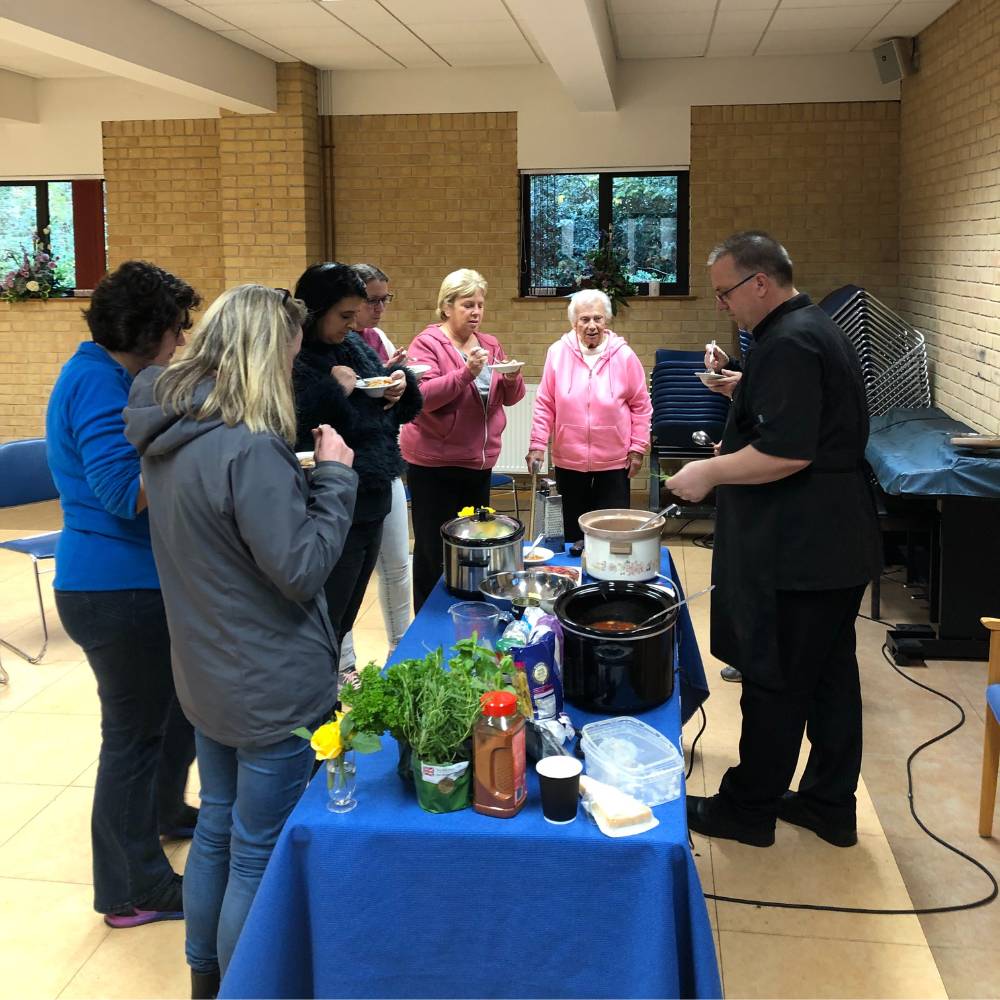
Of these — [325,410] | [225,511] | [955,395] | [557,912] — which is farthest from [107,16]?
[557,912]

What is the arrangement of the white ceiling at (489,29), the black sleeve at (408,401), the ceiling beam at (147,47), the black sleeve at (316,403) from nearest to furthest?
the black sleeve at (316,403) → the black sleeve at (408,401) → the ceiling beam at (147,47) → the white ceiling at (489,29)

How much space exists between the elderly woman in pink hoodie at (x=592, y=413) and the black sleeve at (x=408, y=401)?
1127mm

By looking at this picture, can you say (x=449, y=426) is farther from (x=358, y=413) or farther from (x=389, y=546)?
(x=358, y=413)

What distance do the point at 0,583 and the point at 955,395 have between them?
557 centimetres

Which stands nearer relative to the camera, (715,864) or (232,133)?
(715,864)

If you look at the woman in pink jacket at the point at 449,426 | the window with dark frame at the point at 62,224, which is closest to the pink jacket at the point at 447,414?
the woman in pink jacket at the point at 449,426

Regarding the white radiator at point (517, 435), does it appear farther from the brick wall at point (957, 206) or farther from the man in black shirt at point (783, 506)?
the man in black shirt at point (783, 506)

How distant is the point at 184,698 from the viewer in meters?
2.15

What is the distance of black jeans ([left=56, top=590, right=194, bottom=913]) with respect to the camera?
245 cm

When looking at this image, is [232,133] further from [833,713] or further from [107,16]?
[833,713]

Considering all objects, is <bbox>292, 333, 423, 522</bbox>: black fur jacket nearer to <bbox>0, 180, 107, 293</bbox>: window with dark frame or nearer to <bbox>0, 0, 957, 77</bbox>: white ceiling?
<bbox>0, 0, 957, 77</bbox>: white ceiling

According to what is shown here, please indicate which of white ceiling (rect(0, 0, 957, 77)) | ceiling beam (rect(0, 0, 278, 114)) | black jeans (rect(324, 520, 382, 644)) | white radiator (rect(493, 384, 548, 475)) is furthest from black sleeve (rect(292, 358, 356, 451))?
white radiator (rect(493, 384, 548, 475))

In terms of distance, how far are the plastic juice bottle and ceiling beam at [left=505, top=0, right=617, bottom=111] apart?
12.6ft

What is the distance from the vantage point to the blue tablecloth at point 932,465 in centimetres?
440
